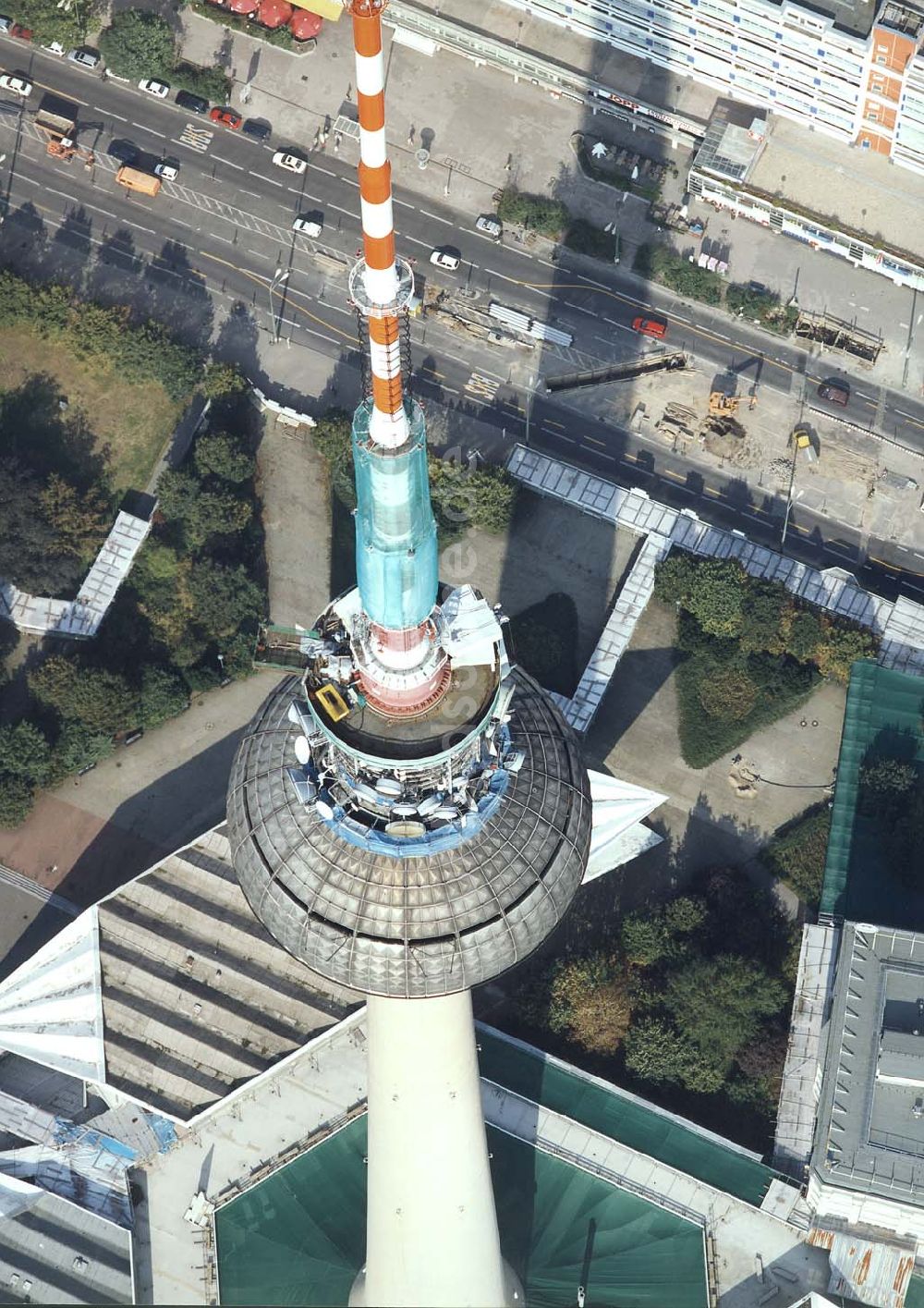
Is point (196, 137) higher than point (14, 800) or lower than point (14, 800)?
higher

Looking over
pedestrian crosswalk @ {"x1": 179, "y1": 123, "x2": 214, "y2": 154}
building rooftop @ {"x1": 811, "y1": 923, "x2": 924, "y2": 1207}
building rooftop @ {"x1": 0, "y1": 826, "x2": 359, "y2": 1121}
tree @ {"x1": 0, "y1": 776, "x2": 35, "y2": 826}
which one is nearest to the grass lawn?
pedestrian crosswalk @ {"x1": 179, "y1": 123, "x2": 214, "y2": 154}

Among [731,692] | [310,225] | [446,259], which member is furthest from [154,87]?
[731,692]

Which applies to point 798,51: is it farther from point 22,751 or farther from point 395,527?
point 22,751

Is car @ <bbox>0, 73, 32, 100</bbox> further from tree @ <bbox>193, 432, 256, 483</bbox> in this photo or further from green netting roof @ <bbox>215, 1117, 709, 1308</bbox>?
green netting roof @ <bbox>215, 1117, 709, 1308</bbox>

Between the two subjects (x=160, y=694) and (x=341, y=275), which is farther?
(x=341, y=275)

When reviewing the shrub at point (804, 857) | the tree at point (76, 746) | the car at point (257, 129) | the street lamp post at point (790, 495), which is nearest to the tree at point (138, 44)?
the car at point (257, 129)

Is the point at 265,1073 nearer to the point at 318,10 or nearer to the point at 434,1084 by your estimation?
the point at 434,1084

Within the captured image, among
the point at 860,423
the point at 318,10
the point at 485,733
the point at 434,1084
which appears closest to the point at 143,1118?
the point at 434,1084
